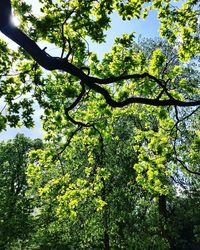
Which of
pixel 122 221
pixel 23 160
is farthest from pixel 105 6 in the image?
pixel 23 160

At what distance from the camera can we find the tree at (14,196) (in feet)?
136

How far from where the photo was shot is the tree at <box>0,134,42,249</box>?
136ft

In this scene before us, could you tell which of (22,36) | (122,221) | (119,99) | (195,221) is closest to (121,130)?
(122,221)

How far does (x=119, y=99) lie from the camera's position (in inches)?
629

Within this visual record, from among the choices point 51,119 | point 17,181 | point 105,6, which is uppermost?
point 17,181

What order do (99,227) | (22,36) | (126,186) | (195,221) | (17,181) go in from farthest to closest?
(17,181)
(195,221)
(126,186)
(99,227)
(22,36)

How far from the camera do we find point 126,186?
35.7 metres

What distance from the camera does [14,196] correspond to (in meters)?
44.2

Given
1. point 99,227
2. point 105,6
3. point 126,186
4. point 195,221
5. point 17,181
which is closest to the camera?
point 105,6

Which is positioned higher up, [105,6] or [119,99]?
[105,6]

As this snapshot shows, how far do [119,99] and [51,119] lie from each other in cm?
299

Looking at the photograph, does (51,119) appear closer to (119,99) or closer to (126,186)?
(119,99)

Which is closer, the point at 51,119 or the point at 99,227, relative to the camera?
the point at 51,119

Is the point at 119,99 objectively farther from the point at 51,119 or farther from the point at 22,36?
the point at 22,36
